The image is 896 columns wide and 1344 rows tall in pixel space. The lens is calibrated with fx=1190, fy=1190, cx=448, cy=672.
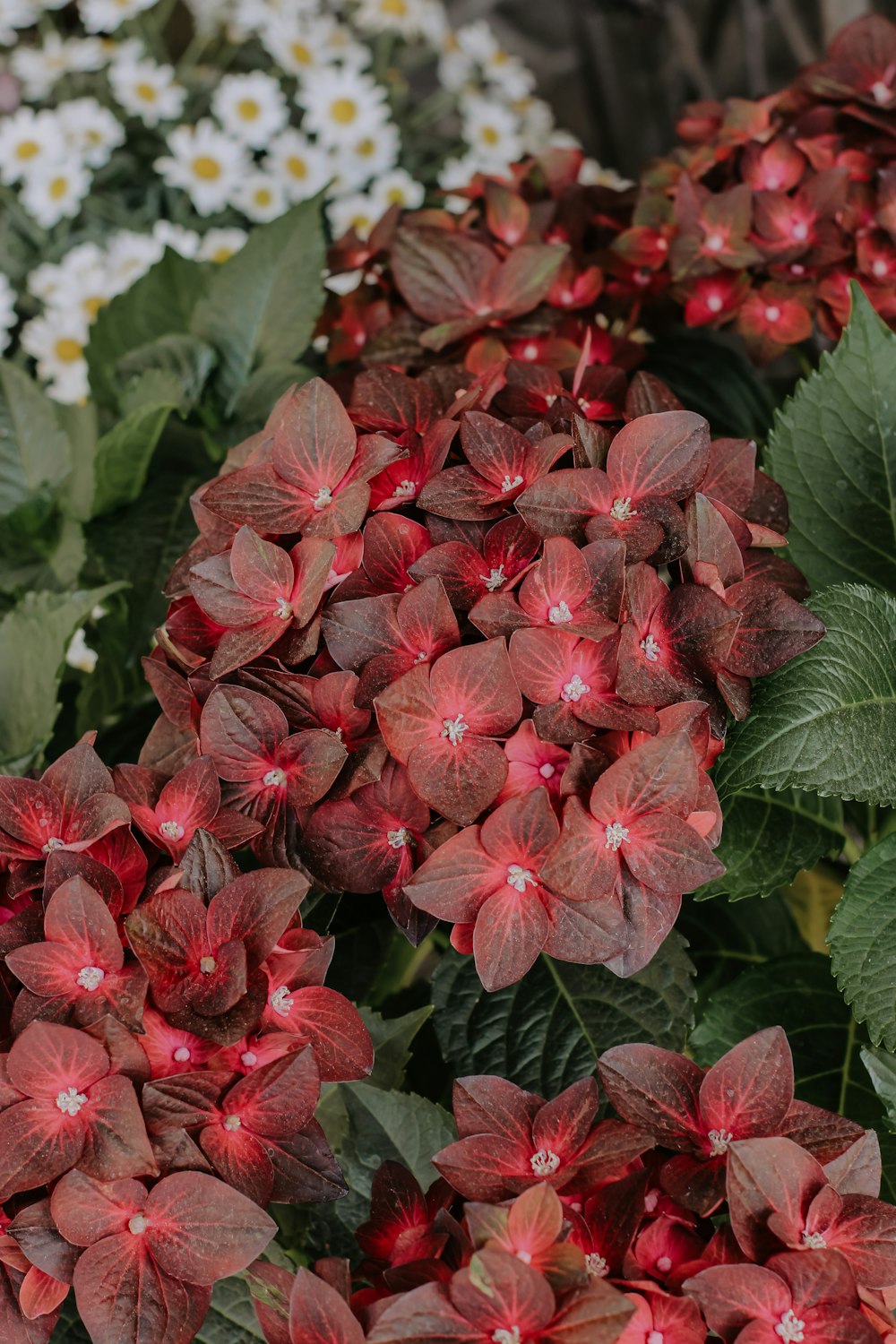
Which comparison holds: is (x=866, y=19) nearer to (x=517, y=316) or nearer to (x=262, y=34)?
(x=517, y=316)

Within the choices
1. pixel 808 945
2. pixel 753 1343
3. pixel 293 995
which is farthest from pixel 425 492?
pixel 808 945

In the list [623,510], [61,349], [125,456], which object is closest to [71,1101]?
[623,510]

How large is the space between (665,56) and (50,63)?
70 centimetres

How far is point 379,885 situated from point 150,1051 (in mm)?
99

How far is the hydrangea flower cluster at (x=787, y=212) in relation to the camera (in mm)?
662

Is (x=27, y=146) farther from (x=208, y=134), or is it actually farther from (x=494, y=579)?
(x=494, y=579)

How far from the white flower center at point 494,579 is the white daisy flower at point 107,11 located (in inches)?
42.1

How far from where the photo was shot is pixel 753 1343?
35 centimetres

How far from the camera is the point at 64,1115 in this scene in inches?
15.5

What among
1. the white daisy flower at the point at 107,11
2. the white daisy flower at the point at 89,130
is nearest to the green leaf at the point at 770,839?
the white daisy flower at the point at 89,130

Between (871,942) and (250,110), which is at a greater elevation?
(250,110)

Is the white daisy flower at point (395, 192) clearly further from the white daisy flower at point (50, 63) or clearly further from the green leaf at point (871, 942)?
the green leaf at point (871, 942)

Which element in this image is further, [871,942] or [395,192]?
[395,192]

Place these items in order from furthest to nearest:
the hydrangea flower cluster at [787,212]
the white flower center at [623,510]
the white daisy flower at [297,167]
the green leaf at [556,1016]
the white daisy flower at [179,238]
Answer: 1. the white daisy flower at [297,167]
2. the white daisy flower at [179,238]
3. the hydrangea flower cluster at [787,212]
4. the green leaf at [556,1016]
5. the white flower center at [623,510]
